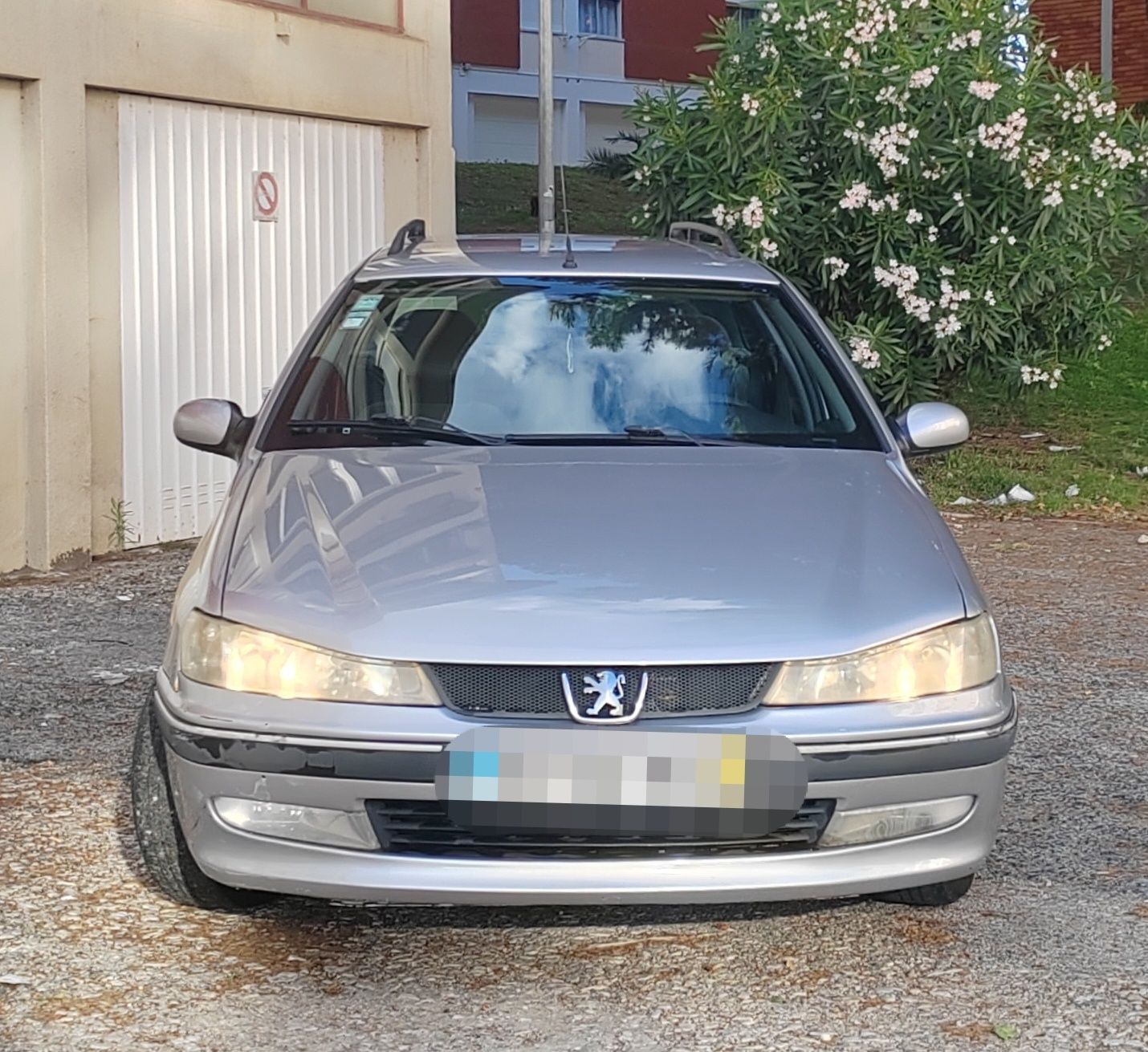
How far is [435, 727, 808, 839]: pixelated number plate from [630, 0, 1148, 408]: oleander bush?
8266mm

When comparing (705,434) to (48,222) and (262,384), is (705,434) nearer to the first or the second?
(48,222)

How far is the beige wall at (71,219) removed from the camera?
8.69m

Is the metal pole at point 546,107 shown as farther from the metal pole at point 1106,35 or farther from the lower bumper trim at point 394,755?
the metal pole at point 1106,35

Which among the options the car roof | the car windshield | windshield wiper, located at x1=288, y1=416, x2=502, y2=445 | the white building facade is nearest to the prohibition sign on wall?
the car roof

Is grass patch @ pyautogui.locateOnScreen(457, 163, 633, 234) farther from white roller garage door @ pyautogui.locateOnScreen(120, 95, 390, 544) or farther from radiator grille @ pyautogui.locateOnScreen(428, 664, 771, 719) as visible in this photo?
radiator grille @ pyautogui.locateOnScreen(428, 664, 771, 719)

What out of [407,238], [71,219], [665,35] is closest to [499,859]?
[407,238]

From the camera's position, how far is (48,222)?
28.7 ft

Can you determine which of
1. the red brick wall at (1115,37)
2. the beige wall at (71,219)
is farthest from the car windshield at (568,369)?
the red brick wall at (1115,37)

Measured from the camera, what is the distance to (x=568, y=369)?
4863 mm

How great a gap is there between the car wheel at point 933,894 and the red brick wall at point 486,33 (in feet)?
104

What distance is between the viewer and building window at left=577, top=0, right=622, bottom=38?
37.1 meters

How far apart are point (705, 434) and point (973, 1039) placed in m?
1.72

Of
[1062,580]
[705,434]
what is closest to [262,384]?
[1062,580]

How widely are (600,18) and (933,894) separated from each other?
35007 mm
